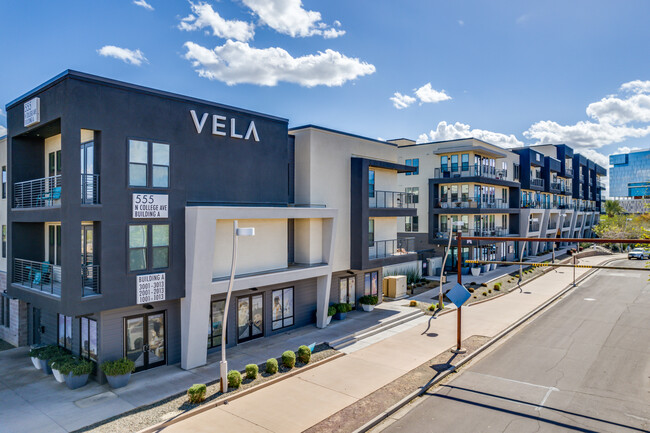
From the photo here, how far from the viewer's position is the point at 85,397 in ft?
43.7

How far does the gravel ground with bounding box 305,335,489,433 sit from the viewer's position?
1171 centimetres

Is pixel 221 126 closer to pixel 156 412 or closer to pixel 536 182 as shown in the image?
pixel 156 412

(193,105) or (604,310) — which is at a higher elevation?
(193,105)

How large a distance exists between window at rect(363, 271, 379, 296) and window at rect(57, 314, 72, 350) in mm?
16078

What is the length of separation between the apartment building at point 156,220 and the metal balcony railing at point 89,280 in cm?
5

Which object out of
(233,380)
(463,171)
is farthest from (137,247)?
(463,171)

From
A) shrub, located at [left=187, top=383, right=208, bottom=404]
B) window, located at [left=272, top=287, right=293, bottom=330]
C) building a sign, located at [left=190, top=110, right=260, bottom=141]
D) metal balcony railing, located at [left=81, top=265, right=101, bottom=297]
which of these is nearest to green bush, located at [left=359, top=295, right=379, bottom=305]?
window, located at [left=272, top=287, right=293, bottom=330]

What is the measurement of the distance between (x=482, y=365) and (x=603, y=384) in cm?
425

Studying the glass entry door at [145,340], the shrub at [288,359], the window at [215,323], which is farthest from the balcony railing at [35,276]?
the shrub at [288,359]

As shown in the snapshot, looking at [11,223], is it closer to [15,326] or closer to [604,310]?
[15,326]

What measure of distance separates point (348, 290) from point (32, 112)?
18.0 metres

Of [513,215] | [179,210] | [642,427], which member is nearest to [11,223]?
[179,210]

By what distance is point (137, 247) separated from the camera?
1457 centimetres

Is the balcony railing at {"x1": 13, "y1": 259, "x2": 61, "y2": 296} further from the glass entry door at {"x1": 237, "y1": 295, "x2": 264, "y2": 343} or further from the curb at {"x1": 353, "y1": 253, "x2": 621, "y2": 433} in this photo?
the curb at {"x1": 353, "y1": 253, "x2": 621, "y2": 433}
